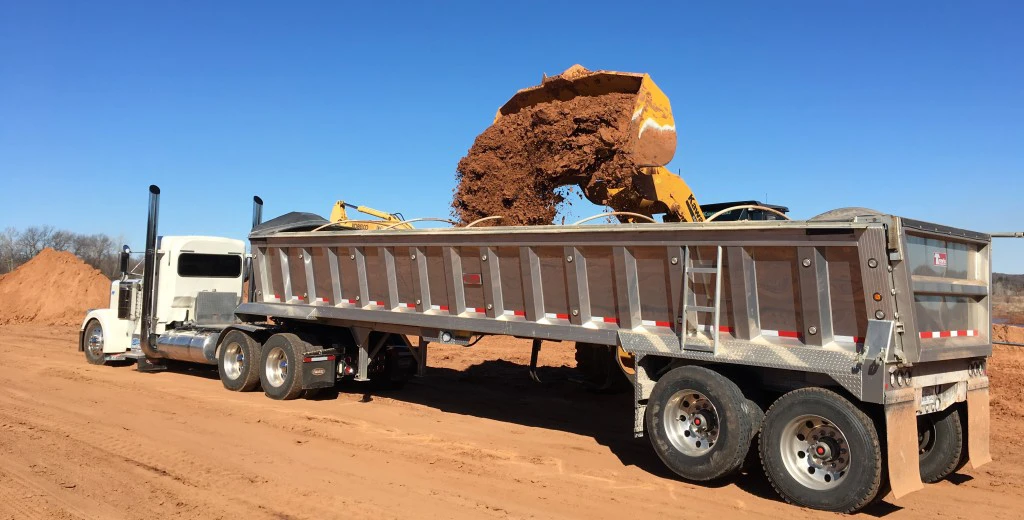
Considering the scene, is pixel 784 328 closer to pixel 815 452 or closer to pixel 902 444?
pixel 815 452

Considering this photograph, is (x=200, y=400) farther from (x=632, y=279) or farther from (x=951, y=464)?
(x=951, y=464)

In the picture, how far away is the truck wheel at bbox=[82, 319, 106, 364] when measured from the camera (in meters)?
15.1

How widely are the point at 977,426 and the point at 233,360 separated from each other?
10.3 metres

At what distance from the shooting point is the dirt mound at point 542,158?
29.6 feet

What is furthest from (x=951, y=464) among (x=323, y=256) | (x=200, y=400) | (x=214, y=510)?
(x=200, y=400)

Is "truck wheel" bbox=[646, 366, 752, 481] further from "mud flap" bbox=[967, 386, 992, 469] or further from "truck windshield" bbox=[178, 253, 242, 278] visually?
"truck windshield" bbox=[178, 253, 242, 278]

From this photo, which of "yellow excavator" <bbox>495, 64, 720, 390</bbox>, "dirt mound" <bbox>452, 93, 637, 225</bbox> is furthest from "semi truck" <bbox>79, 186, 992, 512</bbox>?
"dirt mound" <bbox>452, 93, 637, 225</bbox>

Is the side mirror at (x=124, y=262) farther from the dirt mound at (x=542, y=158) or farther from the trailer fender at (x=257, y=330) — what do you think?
the dirt mound at (x=542, y=158)

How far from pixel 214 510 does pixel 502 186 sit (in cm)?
557

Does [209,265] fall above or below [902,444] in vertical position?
above

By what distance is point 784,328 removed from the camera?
21.2ft

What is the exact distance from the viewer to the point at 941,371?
6.53 meters

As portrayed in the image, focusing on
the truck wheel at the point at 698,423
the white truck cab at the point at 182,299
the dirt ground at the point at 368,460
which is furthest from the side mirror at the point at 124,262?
the truck wheel at the point at 698,423

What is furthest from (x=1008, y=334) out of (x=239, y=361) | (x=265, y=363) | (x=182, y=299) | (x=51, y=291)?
(x=51, y=291)
